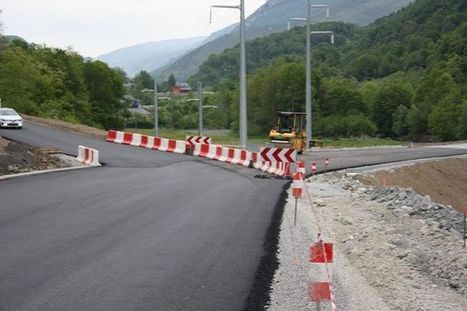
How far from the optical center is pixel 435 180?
36562mm

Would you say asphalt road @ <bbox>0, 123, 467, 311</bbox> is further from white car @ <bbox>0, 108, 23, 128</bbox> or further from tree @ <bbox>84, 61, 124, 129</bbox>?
tree @ <bbox>84, 61, 124, 129</bbox>

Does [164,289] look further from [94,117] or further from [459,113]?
[459,113]

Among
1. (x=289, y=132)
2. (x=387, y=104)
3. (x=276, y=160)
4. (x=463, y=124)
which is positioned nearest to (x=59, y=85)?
(x=289, y=132)

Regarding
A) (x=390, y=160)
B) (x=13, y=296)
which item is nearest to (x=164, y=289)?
(x=13, y=296)

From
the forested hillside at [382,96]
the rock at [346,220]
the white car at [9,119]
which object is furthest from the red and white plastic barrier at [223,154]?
the forested hillside at [382,96]

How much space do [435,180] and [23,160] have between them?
22.4 metres

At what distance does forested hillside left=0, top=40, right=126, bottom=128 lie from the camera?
6881cm

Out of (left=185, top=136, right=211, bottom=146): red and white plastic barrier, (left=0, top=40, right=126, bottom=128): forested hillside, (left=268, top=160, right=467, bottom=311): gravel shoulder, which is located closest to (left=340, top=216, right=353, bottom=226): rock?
(left=268, top=160, right=467, bottom=311): gravel shoulder

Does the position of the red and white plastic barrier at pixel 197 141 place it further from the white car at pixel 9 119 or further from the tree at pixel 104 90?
the tree at pixel 104 90

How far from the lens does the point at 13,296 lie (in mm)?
7316

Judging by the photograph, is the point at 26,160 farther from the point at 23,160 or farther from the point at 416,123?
the point at 416,123

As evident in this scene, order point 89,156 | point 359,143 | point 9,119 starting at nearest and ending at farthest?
point 89,156 < point 9,119 < point 359,143

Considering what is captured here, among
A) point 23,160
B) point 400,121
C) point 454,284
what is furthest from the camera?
point 400,121

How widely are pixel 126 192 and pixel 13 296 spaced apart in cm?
1066
